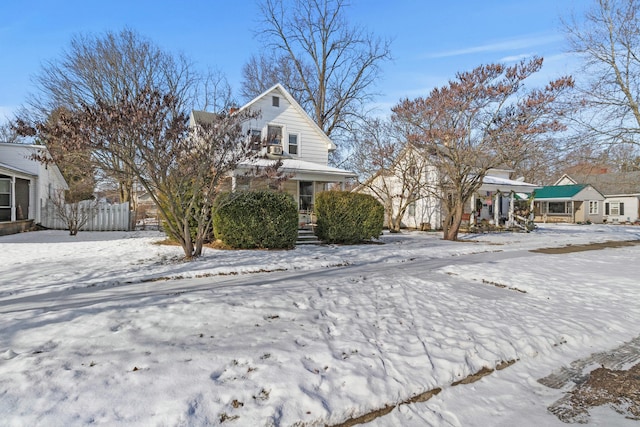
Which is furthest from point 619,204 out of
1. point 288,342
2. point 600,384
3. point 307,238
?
point 288,342

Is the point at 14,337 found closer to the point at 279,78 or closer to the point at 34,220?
the point at 34,220

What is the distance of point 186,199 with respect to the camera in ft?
35.6

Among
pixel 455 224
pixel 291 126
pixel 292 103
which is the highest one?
pixel 292 103

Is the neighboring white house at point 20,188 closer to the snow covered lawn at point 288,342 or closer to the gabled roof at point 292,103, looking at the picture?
the gabled roof at point 292,103

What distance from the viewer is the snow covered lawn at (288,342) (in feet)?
8.32

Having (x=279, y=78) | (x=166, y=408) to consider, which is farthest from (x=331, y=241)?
(x=279, y=78)

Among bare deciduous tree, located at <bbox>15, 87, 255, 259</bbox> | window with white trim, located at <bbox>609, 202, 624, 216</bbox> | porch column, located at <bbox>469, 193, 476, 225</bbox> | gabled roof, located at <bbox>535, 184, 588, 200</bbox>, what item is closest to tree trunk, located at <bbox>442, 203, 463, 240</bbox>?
porch column, located at <bbox>469, 193, 476, 225</bbox>

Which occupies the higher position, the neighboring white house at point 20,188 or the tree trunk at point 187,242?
the neighboring white house at point 20,188

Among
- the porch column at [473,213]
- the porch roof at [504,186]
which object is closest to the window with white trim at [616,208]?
the porch roof at [504,186]

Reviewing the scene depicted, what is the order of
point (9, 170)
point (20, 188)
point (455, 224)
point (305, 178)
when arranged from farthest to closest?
point (20, 188) < point (455, 224) < point (305, 178) < point (9, 170)

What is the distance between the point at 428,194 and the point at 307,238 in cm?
1119

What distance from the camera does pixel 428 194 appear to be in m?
21.4

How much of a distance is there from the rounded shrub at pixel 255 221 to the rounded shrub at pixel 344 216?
1.86 m

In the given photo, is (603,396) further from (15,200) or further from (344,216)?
(15,200)
